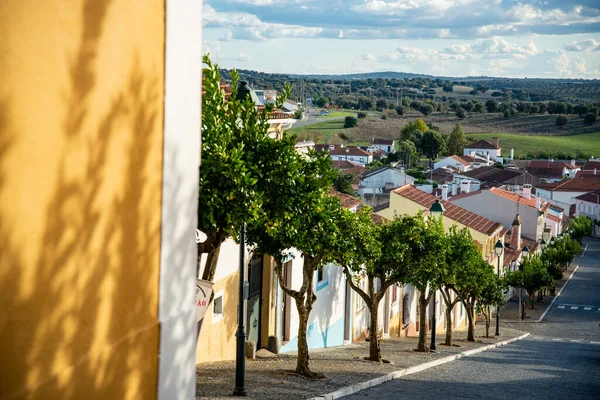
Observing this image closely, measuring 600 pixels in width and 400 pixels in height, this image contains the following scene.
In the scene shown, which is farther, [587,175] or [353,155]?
[587,175]

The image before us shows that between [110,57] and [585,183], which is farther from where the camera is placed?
[585,183]

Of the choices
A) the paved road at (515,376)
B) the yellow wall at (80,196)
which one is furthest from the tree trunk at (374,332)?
the yellow wall at (80,196)

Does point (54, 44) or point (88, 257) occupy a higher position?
point (54, 44)

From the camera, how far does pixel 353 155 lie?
133875mm

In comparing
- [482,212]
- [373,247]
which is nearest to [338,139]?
[482,212]

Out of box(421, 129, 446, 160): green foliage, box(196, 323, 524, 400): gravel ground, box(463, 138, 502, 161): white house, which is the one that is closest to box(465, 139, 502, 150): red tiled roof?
box(463, 138, 502, 161): white house

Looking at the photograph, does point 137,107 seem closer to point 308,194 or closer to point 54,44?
point 54,44

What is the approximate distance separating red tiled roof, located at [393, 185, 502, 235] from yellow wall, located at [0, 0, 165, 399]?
38.1 metres

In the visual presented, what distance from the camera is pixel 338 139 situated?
557 ft

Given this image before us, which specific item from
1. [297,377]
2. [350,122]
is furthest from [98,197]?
[350,122]

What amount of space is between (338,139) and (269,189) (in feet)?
520

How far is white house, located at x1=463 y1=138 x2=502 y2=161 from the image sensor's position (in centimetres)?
16112

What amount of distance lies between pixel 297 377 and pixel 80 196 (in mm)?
14413

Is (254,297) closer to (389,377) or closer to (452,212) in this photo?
(389,377)
